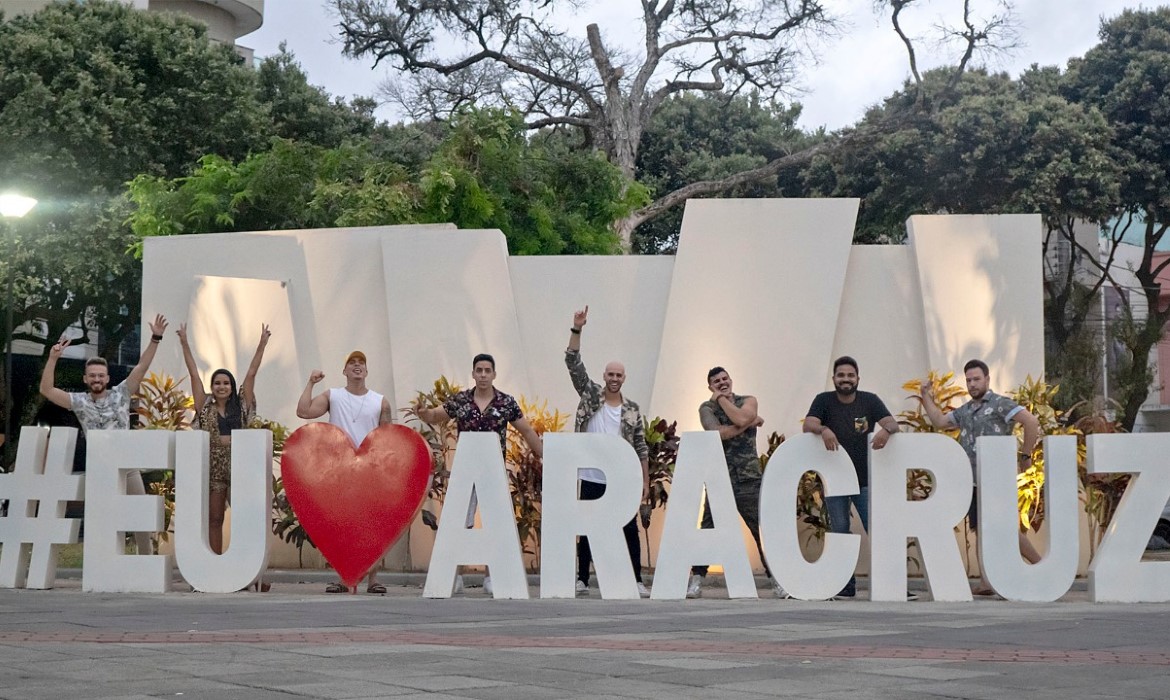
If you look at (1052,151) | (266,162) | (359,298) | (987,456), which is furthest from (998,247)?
(1052,151)

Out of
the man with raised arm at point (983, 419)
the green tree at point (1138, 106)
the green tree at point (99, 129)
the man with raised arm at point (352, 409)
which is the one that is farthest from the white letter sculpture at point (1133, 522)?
the green tree at point (1138, 106)

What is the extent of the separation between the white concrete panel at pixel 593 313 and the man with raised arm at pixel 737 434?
2441 millimetres

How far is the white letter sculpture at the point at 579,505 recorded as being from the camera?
10250 millimetres

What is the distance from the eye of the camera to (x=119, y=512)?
422 inches

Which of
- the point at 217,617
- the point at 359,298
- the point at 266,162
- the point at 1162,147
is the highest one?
the point at 1162,147

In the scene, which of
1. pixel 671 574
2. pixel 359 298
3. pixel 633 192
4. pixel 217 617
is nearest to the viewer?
pixel 217 617

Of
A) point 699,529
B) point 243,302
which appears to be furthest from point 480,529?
point 243,302

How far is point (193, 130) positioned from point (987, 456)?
811 inches

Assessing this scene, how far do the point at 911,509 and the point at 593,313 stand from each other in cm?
410

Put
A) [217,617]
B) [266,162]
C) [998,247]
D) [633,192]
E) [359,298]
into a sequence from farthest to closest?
[633,192]
[266,162]
[359,298]
[998,247]
[217,617]

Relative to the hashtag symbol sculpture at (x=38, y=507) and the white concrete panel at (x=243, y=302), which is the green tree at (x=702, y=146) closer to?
the white concrete panel at (x=243, y=302)

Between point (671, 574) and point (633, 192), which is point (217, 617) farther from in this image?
point (633, 192)

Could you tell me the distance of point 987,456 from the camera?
10.2m

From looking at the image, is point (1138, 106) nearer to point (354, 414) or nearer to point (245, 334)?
point (245, 334)
